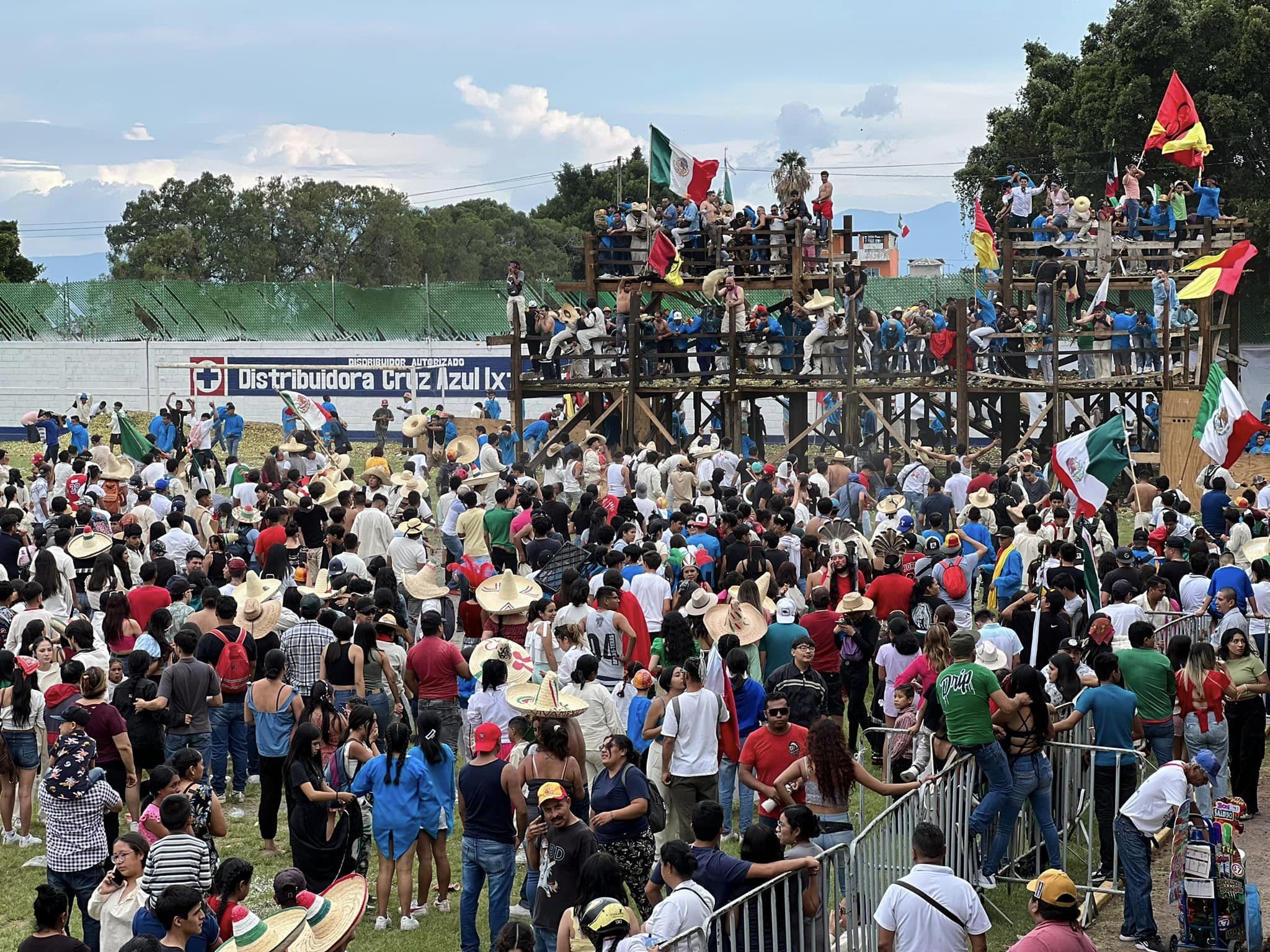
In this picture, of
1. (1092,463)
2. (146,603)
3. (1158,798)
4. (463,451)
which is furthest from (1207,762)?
(463,451)

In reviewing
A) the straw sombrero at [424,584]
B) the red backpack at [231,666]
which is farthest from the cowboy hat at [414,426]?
the red backpack at [231,666]

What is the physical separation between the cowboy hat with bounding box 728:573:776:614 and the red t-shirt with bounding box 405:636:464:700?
2.15 meters

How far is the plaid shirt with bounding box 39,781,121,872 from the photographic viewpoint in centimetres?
839

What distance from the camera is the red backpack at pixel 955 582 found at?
42.1ft

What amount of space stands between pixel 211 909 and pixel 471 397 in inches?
1255

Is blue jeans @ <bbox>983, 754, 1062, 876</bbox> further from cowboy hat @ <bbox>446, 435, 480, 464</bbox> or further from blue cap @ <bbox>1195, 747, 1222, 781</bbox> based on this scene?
cowboy hat @ <bbox>446, 435, 480, 464</bbox>

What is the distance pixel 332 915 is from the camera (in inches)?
→ 247

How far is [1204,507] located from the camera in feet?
55.0

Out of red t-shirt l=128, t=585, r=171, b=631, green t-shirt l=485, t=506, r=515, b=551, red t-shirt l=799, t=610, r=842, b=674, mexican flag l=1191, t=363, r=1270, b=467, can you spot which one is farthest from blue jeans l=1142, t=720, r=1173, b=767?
red t-shirt l=128, t=585, r=171, b=631

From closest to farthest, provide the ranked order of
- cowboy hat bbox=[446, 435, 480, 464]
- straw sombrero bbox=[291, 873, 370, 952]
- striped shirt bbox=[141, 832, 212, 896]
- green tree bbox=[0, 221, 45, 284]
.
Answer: straw sombrero bbox=[291, 873, 370, 952] → striped shirt bbox=[141, 832, 212, 896] → cowboy hat bbox=[446, 435, 480, 464] → green tree bbox=[0, 221, 45, 284]

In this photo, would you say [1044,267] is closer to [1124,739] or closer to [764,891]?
[1124,739]

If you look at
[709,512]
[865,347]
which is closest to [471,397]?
[865,347]

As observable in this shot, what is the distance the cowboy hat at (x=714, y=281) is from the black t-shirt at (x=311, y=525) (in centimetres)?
1159

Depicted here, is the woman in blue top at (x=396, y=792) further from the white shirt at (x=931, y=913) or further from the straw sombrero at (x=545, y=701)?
the white shirt at (x=931, y=913)
